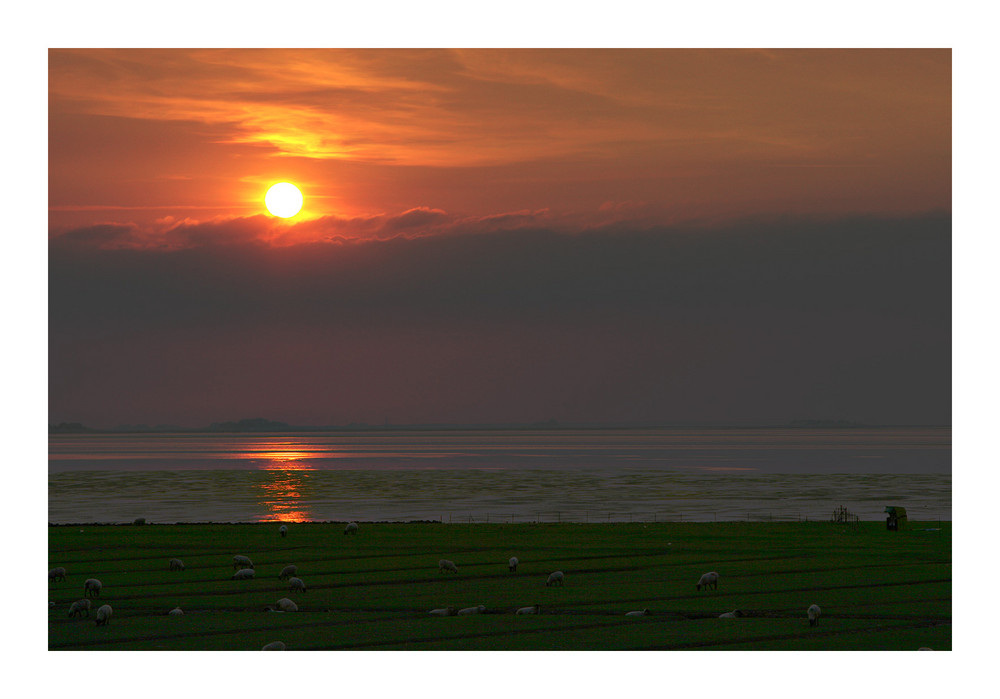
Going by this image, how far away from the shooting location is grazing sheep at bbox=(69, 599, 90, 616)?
24.0 meters

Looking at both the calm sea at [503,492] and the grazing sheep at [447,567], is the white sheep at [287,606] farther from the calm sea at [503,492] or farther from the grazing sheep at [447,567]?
the calm sea at [503,492]

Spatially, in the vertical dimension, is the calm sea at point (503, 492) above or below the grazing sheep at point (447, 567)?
below

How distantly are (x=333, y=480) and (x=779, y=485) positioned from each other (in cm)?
4254

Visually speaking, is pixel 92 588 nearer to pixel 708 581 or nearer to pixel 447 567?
pixel 447 567

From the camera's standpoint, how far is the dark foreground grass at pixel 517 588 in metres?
21.4

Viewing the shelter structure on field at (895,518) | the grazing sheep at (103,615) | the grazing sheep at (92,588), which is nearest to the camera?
the grazing sheep at (103,615)

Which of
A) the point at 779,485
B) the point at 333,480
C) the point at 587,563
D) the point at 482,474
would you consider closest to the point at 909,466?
the point at 779,485

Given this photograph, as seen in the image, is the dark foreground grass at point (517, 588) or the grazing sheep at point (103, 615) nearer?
the dark foreground grass at point (517, 588)

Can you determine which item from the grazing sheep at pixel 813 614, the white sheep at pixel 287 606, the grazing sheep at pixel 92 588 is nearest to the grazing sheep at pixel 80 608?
the grazing sheep at pixel 92 588

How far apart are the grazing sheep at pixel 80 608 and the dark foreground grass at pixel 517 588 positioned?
342mm

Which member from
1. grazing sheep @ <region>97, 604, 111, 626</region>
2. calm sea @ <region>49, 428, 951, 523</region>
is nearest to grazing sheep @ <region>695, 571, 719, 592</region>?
grazing sheep @ <region>97, 604, 111, 626</region>

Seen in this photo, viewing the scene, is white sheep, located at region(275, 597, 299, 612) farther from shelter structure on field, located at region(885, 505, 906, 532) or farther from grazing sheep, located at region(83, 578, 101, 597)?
shelter structure on field, located at region(885, 505, 906, 532)

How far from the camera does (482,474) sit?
4417 inches
